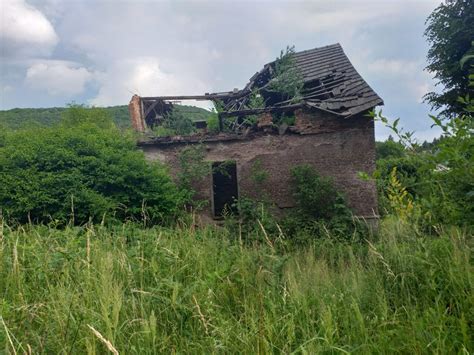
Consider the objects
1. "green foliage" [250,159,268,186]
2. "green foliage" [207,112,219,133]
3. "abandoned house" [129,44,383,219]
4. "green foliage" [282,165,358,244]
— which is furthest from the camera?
"green foliage" [207,112,219,133]

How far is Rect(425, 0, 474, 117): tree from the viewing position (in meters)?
13.1

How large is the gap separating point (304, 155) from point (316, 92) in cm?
215

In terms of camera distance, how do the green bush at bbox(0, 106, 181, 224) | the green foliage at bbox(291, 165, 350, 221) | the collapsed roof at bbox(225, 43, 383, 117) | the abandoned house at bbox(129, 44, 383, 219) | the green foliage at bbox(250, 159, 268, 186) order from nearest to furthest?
the green bush at bbox(0, 106, 181, 224)
the green foliage at bbox(291, 165, 350, 221)
the collapsed roof at bbox(225, 43, 383, 117)
the abandoned house at bbox(129, 44, 383, 219)
the green foliage at bbox(250, 159, 268, 186)

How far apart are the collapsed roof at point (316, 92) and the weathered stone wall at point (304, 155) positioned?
483 millimetres

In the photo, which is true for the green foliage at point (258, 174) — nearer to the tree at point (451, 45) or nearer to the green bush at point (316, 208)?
the green bush at point (316, 208)

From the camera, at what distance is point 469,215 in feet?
8.92

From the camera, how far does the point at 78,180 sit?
7664 mm

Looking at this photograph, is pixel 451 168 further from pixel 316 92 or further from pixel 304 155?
pixel 316 92

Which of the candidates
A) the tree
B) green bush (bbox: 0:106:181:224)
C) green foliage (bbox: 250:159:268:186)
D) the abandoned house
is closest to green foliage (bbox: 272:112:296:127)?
the abandoned house

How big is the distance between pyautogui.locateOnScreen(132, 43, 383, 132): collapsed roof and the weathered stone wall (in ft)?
1.58

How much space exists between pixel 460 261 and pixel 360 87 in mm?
8057

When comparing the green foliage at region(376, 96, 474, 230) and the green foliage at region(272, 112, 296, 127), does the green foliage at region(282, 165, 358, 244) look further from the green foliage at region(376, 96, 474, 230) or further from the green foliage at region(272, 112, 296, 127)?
the green foliage at region(376, 96, 474, 230)

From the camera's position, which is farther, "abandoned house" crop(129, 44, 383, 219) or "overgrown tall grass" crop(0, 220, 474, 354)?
"abandoned house" crop(129, 44, 383, 219)

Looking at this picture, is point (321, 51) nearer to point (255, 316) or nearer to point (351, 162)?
point (351, 162)
